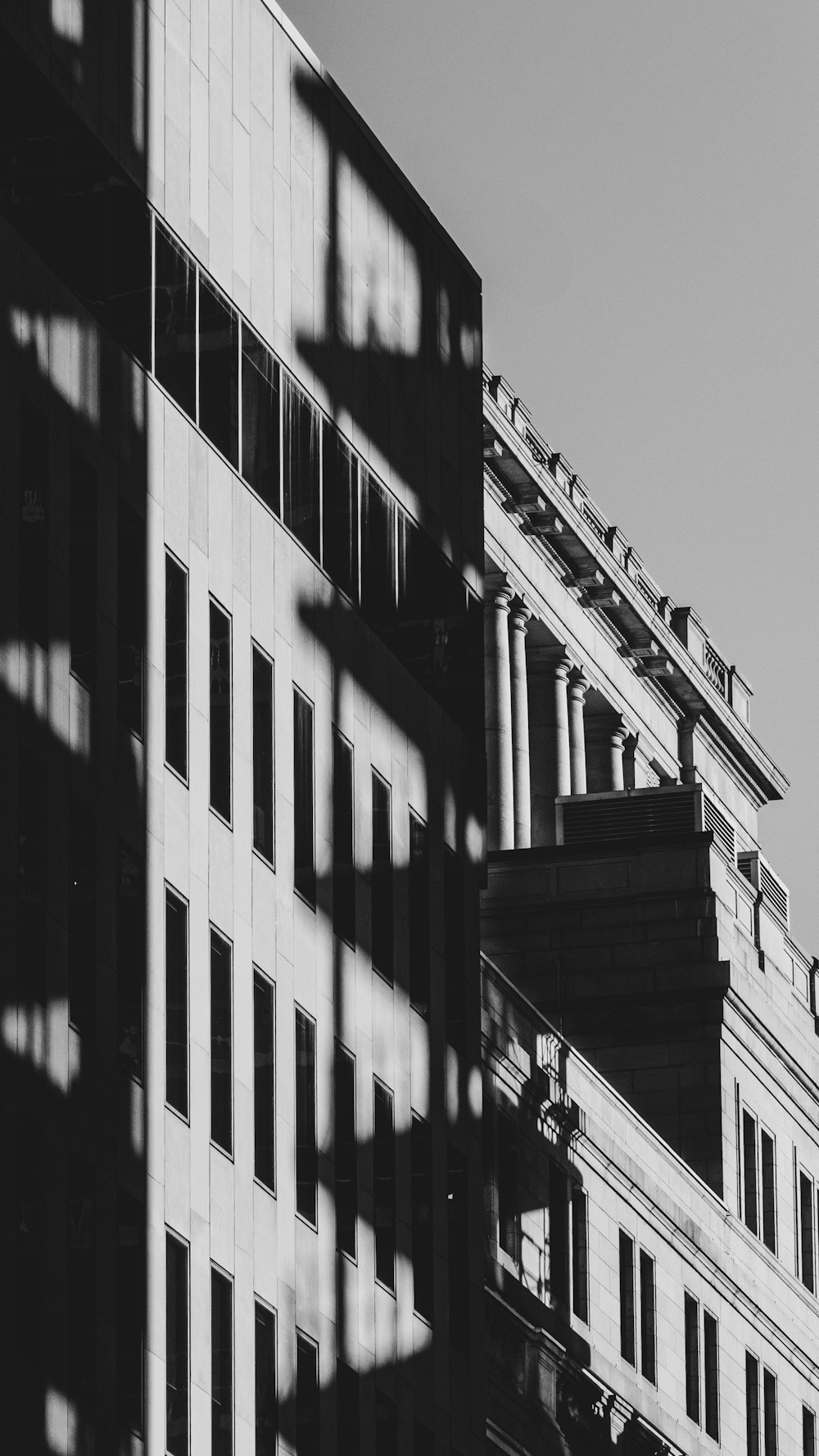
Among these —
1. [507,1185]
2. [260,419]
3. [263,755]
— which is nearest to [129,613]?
[263,755]

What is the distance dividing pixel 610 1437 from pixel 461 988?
10587 mm

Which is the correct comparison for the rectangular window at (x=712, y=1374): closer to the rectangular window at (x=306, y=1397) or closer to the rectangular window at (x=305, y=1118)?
the rectangular window at (x=305, y=1118)

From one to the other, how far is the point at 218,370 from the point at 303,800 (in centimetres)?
720

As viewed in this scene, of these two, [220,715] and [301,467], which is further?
[301,467]

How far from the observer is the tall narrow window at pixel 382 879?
59.2m

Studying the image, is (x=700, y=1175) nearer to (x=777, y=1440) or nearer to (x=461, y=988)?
(x=777, y=1440)

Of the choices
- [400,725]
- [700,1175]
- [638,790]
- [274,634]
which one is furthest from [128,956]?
[638,790]

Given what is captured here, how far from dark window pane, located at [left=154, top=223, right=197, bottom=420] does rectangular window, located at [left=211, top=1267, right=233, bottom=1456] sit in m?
13.4

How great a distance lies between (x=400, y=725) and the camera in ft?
202

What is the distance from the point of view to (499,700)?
101 m

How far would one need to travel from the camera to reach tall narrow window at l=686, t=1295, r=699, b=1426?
245 ft

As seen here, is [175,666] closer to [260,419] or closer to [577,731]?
[260,419]

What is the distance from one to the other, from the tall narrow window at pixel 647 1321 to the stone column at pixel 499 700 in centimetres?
2618

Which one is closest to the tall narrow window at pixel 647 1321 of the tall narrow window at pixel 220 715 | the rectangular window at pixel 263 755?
the rectangular window at pixel 263 755
